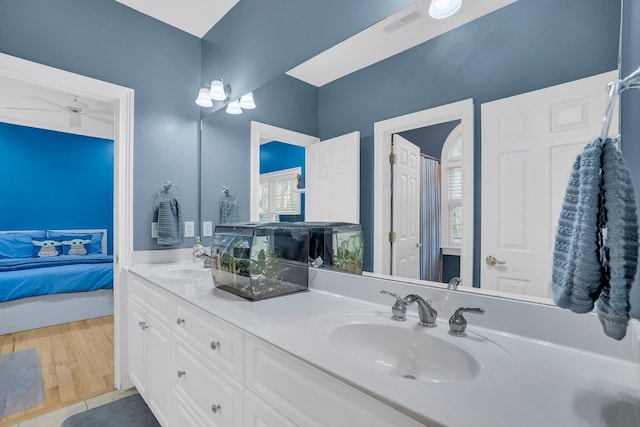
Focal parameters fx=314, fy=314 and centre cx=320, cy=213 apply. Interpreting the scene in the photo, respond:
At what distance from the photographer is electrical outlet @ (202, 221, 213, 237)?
2.37 metres

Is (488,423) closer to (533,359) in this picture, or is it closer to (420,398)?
(420,398)

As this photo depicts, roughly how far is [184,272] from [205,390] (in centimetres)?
98

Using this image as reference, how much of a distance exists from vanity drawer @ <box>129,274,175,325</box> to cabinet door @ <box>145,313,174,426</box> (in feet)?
0.15

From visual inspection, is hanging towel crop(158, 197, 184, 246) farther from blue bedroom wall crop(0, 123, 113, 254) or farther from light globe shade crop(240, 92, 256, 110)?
blue bedroom wall crop(0, 123, 113, 254)

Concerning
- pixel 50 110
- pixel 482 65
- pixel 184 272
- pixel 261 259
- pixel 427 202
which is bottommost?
pixel 184 272

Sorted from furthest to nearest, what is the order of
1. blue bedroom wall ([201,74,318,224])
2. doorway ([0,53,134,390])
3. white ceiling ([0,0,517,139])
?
doorway ([0,53,134,390])
blue bedroom wall ([201,74,318,224])
white ceiling ([0,0,517,139])

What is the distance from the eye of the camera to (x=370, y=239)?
4.39 feet

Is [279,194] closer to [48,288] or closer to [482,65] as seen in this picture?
[482,65]

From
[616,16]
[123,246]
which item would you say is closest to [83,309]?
[123,246]

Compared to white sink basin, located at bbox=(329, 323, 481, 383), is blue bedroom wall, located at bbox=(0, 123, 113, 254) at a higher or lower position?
higher

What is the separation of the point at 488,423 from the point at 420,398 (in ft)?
0.37

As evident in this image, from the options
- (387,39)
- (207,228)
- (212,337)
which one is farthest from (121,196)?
(387,39)

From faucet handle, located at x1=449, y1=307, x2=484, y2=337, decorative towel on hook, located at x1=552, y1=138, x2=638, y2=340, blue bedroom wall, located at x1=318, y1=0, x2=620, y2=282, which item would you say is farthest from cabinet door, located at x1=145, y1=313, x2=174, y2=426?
decorative towel on hook, located at x1=552, y1=138, x2=638, y2=340

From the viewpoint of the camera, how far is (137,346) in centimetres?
189
